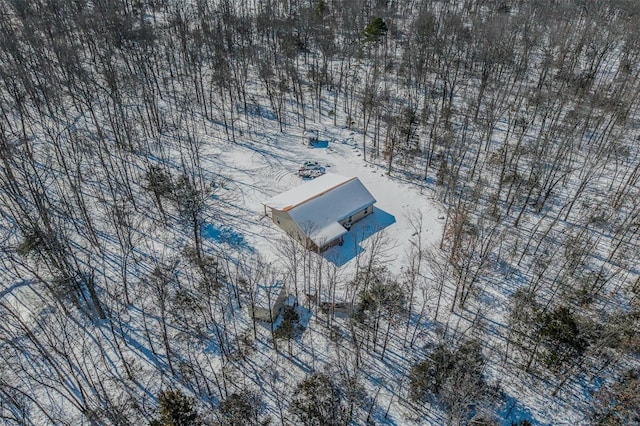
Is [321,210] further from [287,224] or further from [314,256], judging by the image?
[314,256]

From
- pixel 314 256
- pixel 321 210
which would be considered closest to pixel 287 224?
A: pixel 321 210

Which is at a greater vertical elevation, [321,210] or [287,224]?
[321,210]

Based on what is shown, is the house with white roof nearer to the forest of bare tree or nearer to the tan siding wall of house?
the tan siding wall of house

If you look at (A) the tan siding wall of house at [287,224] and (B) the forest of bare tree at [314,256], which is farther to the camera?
(A) the tan siding wall of house at [287,224]

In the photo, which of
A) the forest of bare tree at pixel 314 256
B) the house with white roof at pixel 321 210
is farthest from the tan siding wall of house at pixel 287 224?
the forest of bare tree at pixel 314 256

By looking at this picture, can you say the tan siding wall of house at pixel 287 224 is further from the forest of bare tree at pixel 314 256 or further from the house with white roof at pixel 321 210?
the forest of bare tree at pixel 314 256
